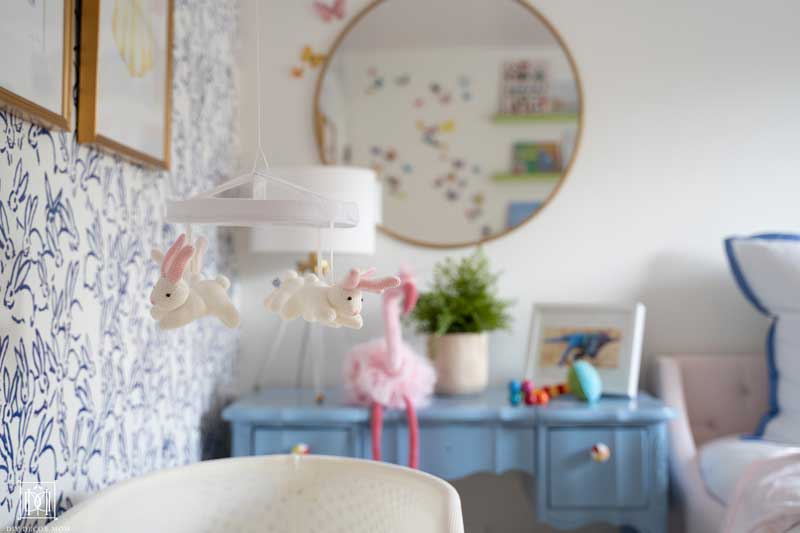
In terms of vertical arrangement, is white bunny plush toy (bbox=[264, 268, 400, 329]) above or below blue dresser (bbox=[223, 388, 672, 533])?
above

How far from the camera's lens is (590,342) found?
2293 millimetres

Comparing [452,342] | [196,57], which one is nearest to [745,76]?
[452,342]

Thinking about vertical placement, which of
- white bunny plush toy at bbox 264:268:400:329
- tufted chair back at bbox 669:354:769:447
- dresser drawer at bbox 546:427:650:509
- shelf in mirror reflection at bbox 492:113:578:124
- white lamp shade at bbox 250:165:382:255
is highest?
shelf in mirror reflection at bbox 492:113:578:124

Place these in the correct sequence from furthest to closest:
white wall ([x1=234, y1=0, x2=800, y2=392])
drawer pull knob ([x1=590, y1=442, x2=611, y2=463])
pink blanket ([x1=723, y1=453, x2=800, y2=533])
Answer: white wall ([x1=234, y1=0, x2=800, y2=392]), drawer pull knob ([x1=590, y1=442, x2=611, y2=463]), pink blanket ([x1=723, y1=453, x2=800, y2=533])

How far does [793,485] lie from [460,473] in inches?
32.3

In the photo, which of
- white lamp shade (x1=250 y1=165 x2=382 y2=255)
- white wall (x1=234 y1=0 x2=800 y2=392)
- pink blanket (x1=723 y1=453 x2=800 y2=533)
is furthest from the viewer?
white wall (x1=234 y1=0 x2=800 y2=392)

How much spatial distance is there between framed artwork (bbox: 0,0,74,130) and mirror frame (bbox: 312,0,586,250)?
4.07 feet

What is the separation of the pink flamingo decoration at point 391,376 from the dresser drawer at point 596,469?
1.20 feet

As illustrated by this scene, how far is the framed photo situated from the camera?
2229 mm

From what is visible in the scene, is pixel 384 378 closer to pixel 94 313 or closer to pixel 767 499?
pixel 94 313

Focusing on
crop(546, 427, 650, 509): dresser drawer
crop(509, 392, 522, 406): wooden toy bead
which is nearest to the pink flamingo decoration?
crop(509, 392, 522, 406): wooden toy bead

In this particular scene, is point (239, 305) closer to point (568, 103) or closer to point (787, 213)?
point (568, 103)

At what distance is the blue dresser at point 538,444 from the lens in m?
2.04

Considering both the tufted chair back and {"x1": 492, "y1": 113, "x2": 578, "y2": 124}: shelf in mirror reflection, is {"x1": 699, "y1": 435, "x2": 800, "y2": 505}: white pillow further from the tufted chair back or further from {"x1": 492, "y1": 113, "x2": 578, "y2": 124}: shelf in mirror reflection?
{"x1": 492, "y1": 113, "x2": 578, "y2": 124}: shelf in mirror reflection
